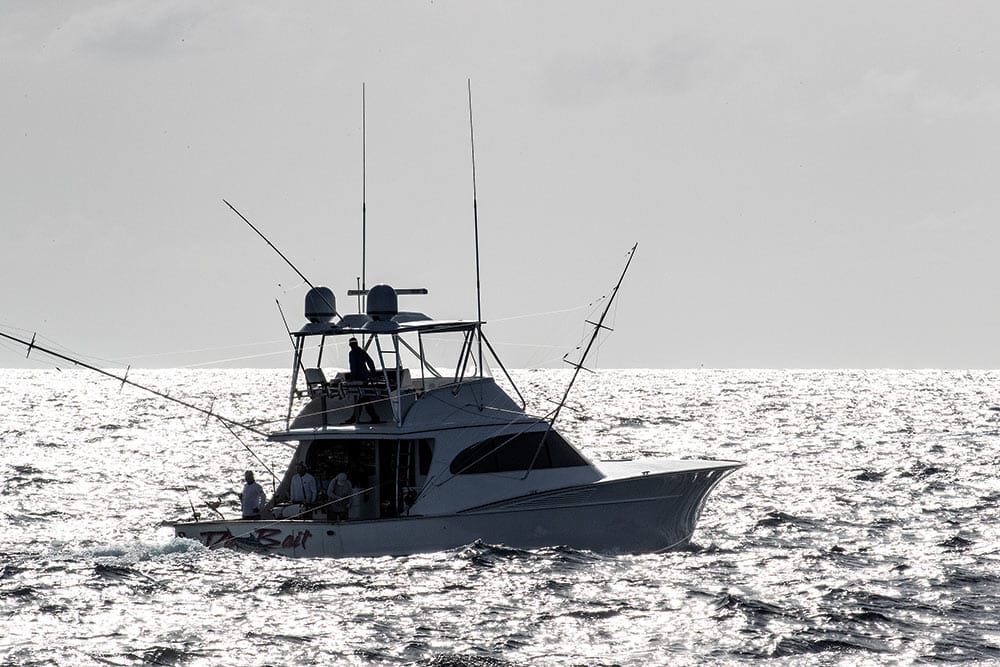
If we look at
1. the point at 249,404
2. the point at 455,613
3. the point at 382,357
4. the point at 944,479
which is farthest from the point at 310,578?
the point at 249,404

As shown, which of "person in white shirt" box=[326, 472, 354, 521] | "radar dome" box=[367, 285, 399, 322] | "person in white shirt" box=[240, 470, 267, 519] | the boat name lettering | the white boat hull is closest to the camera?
the white boat hull

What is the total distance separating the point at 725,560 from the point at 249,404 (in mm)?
83189

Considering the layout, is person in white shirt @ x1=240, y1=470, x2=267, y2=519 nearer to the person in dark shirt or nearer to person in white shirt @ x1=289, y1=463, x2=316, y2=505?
person in white shirt @ x1=289, y1=463, x2=316, y2=505

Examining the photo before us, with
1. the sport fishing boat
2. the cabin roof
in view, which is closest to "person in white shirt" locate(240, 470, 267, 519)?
the sport fishing boat

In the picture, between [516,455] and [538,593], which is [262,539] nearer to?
[516,455]

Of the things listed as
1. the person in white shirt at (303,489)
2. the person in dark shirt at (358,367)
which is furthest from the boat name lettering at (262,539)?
the person in dark shirt at (358,367)

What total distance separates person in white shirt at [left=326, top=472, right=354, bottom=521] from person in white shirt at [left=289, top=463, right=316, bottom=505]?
0.28 m

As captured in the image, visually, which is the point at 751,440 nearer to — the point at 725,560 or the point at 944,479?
the point at 944,479

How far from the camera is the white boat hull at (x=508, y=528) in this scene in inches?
747

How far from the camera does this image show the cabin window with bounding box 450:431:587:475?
19969mm

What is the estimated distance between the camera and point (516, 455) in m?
20.3

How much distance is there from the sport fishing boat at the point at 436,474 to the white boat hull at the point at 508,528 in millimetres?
16

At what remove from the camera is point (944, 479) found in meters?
34.4

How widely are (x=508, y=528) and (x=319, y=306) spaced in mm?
5006
